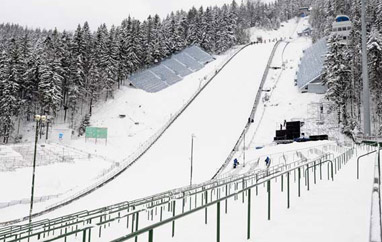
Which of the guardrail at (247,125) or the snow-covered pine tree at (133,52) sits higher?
the snow-covered pine tree at (133,52)

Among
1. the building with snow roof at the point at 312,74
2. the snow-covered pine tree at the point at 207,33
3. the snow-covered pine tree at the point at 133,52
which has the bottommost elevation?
the building with snow roof at the point at 312,74

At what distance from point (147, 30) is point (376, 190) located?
260 feet

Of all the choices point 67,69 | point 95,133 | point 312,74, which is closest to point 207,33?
point 312,74

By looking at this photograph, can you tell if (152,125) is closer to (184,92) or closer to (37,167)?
(184,92)

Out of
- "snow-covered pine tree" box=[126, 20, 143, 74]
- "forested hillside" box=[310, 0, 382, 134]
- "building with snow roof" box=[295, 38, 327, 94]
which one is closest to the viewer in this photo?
"forested hillside" box=[310, 0, 382, 134]

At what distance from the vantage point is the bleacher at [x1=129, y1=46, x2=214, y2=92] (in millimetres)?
64188

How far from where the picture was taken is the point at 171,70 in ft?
239

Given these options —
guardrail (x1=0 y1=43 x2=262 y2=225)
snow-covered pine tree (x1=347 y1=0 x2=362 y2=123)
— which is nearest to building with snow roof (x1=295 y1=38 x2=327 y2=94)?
snow-covered pine tree (x1=347 y1=0 x2=362 y2=123)

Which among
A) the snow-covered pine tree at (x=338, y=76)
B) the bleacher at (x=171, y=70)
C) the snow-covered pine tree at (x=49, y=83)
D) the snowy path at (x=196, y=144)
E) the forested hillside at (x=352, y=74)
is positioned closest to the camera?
the snowy path at (x=196, y=144)

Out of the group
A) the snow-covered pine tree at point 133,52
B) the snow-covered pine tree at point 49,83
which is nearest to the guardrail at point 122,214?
the snow-covered pine tree at point 49,83

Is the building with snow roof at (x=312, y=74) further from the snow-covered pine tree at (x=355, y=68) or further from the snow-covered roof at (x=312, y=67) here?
the snow-covered pine tree at (x=355, y=68)

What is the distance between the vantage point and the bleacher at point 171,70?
64.2 metres

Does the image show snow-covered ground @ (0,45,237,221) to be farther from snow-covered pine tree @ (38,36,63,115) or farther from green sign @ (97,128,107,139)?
snow-covered pine tree @ (38,36,63,115)

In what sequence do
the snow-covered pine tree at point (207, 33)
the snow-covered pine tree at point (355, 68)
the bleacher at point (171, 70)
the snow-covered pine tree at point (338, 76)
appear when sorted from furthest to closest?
1. the snow-covered pine tree at point (207, 33)
2. the bleacher at point (171, 70)
3. the snow-covered pine tree at point (355, 68)
4. the snow-covered pine tree at point (338, 76)
